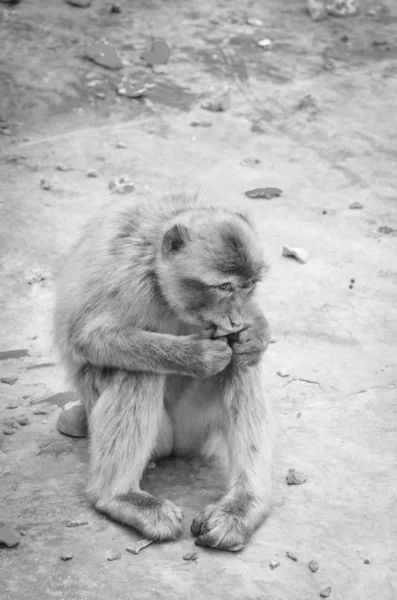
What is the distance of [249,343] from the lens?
207 inches

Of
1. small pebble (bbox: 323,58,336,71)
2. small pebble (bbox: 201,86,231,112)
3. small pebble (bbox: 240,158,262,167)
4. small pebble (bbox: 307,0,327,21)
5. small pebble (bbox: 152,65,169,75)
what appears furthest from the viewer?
small pebble (bbox: 307,0,327,21)

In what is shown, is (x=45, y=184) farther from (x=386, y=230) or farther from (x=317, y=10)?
(x=317, y=10)

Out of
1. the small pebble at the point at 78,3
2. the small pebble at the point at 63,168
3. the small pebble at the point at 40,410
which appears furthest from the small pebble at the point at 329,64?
the small pebble at the point at 40,410

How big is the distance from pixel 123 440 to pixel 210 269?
3.47 ft

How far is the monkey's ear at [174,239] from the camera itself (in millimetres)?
5074

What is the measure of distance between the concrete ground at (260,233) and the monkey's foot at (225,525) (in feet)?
0.22

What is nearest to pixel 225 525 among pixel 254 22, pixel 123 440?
pixel 123 440

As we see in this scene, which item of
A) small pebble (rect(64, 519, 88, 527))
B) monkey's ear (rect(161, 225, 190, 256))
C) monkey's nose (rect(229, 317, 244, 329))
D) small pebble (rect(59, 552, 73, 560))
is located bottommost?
small pebble (rect(64, 519, 88, 527))

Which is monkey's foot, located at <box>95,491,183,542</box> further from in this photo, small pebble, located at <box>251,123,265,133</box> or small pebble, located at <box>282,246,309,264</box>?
small pebble, located at <box>251,123,265,133</box>

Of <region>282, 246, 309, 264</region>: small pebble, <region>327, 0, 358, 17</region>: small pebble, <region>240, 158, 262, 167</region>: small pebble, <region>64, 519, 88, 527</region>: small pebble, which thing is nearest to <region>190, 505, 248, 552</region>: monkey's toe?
<region>64, 519, 88, 527</region>: small pebble

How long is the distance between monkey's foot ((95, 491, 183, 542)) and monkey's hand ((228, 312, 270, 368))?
35.0 inches

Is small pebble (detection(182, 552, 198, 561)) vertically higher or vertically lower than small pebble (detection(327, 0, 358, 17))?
higher

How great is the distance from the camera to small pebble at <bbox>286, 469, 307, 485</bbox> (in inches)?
221

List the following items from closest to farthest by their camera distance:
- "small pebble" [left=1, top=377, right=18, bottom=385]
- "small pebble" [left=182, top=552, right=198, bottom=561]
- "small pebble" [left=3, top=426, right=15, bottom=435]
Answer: "small pebble" [left=182, top=552, right=198, bottom=561] < "small pebble" [left=3, top=426, right=15, bottom=435] < "small pebble" [left=1, top=377, right=18, bottom=385]
